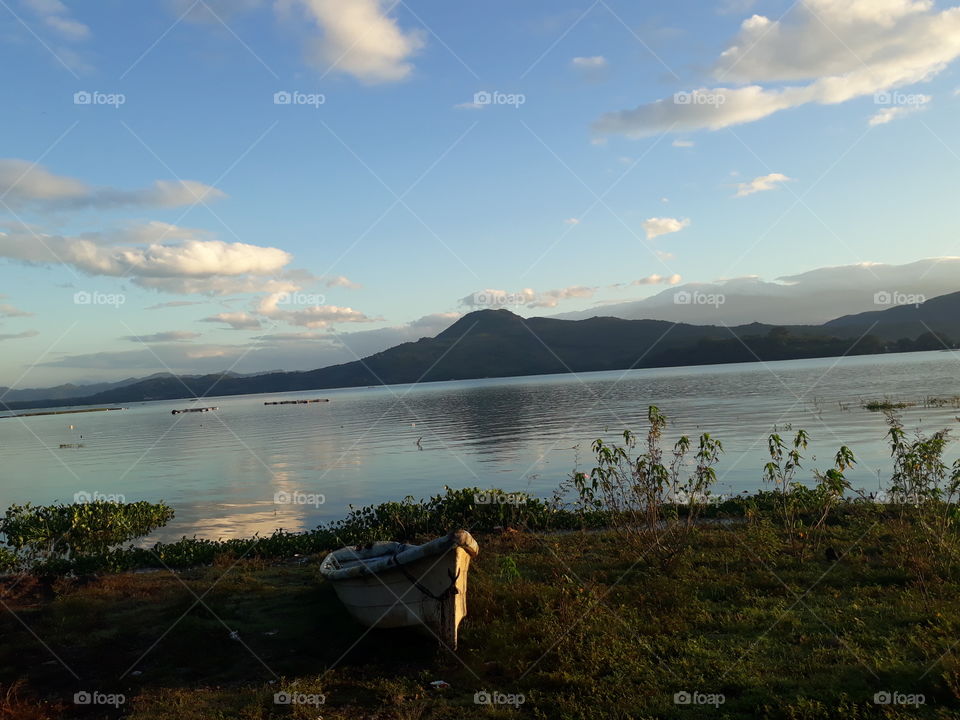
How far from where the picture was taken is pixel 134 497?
36.2 meters

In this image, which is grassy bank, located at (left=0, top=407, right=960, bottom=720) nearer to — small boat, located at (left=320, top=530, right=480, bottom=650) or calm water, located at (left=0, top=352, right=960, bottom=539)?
small boat, located at (left=320, top=530, right=480, bottom=650)

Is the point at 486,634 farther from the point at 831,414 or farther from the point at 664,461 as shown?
the point at 831,414

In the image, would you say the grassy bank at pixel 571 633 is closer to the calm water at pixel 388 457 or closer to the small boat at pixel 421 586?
the small boat at pixel 421 586

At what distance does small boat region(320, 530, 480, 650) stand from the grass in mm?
508

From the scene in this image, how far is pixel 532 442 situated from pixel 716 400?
136 ft

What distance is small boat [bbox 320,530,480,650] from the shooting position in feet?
35.9

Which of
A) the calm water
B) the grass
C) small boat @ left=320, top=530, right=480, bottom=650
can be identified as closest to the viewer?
the grass

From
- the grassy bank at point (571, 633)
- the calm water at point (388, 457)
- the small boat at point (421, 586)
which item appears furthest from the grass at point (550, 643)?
the calm water at point (388, 457)

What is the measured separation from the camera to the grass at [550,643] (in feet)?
28.9

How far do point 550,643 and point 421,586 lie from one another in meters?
2.32

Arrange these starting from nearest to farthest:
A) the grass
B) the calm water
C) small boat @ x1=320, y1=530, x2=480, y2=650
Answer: the grass → small boat @ x1=320, y1=530, x2=480, y2=650 → the calm water

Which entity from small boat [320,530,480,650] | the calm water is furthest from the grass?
the calm water

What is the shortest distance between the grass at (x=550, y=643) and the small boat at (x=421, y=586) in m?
0.51

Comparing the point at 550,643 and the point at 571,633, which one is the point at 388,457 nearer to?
the point at 571,633
